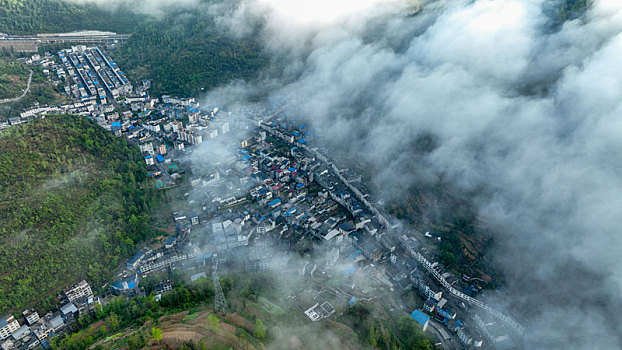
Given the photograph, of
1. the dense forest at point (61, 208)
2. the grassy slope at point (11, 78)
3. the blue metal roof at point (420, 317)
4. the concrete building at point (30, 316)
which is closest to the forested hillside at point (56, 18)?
the grassy slope at point (11, 78)

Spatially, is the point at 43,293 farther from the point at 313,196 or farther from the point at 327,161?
the point at 327,161

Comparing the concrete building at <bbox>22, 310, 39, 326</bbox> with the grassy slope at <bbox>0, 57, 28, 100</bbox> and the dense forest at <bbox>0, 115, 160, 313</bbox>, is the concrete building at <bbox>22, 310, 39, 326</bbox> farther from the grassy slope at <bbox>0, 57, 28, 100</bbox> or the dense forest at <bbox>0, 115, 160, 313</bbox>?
the grassy slope at <bbox>0, 57, 28, 100</bbox>

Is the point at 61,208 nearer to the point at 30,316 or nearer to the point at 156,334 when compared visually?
the point at 30,316

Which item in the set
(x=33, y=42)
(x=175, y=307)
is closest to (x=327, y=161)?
(x=175, y=307)

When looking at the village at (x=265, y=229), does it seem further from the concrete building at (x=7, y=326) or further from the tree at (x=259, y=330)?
the tree at (x=259, y=330)

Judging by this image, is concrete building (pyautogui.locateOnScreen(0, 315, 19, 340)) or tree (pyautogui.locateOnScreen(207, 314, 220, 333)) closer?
tree (pyautogui.locateOnScreen(207, 314, 220, 333))

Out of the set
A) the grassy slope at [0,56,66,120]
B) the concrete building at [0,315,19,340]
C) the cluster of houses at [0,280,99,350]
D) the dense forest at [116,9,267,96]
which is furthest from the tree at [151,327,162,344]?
the dense forest at [116,9,267,96]
